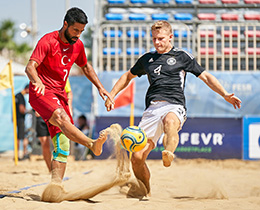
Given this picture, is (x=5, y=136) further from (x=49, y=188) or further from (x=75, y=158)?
(x=49, y=188)

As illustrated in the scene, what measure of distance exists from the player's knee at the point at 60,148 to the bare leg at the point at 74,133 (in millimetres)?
332

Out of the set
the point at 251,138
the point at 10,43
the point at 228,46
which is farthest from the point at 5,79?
the point at 10,43

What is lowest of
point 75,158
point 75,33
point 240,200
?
point 75,158

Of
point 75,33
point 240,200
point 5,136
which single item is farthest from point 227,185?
point 5,136

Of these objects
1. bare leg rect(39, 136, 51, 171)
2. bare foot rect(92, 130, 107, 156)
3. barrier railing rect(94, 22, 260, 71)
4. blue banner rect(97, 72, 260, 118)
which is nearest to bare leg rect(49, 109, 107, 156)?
bare foot rect(92, 130, 107, 156)

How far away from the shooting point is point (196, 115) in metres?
10.0

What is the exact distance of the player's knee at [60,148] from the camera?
4465mm

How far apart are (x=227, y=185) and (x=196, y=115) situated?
401cm

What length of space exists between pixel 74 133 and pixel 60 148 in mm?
506

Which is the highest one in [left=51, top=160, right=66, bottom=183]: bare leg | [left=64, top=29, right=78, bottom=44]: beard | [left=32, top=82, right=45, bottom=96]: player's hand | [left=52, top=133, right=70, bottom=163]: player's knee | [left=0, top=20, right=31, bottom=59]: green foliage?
[left=0, top=20, right=31, bottom=59]: green foliage

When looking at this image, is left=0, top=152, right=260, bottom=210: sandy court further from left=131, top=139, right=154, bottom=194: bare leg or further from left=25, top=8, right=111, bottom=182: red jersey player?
left=25, top=8, right=111, bottom=182: red jersey player

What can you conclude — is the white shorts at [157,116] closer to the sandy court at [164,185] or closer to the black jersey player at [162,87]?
the black jersey player at [162,87]

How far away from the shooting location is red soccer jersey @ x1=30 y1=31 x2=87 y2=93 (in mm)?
4302

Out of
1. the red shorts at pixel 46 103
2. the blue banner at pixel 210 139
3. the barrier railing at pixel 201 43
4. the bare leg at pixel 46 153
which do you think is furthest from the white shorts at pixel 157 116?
the barrier railing at pixel 201 43
